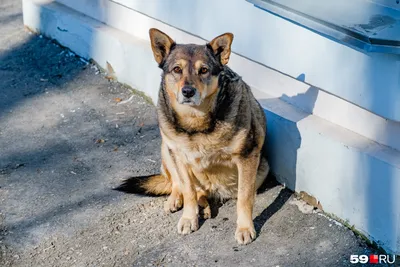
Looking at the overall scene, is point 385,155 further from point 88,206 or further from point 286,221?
point 88,206

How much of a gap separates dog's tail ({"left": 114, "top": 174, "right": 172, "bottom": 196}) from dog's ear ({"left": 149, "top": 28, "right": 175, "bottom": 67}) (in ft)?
3.04

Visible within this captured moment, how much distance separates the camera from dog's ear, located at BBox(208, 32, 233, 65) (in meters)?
5.02

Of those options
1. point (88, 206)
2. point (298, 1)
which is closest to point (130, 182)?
point (88, 206)

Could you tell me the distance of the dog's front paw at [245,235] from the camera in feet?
16.5

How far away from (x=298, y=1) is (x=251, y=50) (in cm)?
83

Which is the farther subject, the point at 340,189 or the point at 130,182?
the point at 130,182

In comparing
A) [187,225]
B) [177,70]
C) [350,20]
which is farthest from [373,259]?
[177,70]

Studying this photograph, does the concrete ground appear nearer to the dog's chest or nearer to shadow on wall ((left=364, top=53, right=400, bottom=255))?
shadow on wall ((left=364, top=53, right=400, bottom=255))

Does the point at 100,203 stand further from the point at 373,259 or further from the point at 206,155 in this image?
the point at 373,259

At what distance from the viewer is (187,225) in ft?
17.1

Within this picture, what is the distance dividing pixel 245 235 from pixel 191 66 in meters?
1.14

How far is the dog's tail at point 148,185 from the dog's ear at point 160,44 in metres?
0.93

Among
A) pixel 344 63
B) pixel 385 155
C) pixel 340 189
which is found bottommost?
pixel 340 189

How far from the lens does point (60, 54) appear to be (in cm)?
809
